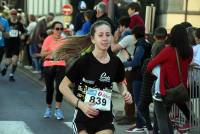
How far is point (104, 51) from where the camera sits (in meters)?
6.11

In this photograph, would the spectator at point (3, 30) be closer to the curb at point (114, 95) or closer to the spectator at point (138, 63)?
the curb at point (114, 95)

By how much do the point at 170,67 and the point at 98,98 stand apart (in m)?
2.12

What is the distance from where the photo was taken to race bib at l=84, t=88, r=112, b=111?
19.8 ft

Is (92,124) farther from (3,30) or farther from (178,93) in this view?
(3,30)

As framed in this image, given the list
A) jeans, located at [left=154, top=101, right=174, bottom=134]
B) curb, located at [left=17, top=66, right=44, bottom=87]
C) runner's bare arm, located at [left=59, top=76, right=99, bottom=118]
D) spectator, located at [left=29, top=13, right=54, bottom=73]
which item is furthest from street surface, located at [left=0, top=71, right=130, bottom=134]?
runner's bare arm, located at [left=59, top=76, right=99, bottom=118]

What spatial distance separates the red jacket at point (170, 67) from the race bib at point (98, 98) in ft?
6.44

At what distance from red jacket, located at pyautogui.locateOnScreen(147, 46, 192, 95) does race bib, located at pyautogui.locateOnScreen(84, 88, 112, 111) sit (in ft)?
6.44

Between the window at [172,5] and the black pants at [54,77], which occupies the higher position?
the window at [172,5]

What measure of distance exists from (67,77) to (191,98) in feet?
7.91

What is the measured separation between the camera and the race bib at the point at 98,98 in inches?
237

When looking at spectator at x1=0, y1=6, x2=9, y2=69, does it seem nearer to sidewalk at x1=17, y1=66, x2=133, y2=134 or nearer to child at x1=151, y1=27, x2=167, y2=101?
sidewalk at x1=17, y1=66, x2=133, y2=134

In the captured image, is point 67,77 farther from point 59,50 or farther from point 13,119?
point 13,119

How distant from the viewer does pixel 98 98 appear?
19.7ft

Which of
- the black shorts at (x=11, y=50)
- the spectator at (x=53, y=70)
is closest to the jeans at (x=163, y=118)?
the spectator at (x=53, y=70)
